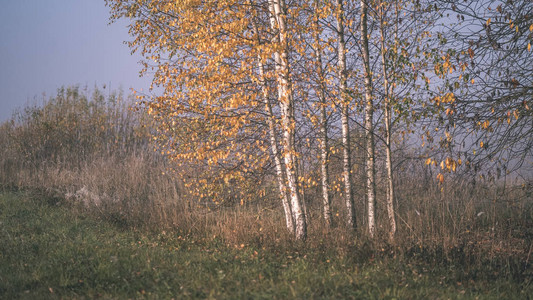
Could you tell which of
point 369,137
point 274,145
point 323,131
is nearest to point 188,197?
point 274,145

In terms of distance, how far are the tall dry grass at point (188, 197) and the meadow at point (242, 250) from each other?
→ 0.06 metres

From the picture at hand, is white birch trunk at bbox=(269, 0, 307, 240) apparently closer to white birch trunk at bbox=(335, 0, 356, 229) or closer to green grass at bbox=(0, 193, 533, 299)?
green grass at bbox=(0, 193, 533, 299)

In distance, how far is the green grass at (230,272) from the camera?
5062 millimetres

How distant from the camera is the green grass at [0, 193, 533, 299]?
5062 millimetres

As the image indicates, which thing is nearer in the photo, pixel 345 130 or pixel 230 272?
pixel 230 272

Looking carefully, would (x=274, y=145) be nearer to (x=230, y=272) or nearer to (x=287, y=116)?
(x=287, y=116)

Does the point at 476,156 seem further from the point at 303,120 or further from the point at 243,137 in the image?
the point at 243,137

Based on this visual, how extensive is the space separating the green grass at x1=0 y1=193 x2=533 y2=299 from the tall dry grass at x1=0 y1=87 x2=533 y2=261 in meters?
0.40

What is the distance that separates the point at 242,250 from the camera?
303 inches

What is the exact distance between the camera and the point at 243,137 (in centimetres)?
834

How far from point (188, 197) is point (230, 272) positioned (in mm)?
6192

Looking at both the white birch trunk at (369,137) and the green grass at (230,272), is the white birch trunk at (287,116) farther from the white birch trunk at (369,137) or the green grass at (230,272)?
the white birch trunk at (369,137)

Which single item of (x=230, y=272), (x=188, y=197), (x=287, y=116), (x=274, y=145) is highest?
(x=287, y=116)

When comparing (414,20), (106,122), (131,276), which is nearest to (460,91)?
(414,20)
